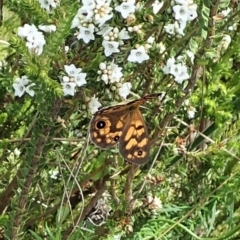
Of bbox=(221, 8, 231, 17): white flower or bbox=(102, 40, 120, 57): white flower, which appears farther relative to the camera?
bbox=(221, 8, 231, 17): white flower

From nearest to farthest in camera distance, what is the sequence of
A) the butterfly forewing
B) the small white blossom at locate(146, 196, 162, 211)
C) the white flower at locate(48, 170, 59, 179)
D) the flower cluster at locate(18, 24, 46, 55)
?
the flower cluster at locate(18, 24, 46, 55), the butterfly forewing, the small white blossom at locate(146, 196, 162, 211), the white flower at locate(48, 170, 59, 179)

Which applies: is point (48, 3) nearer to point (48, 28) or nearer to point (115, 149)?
point (48, 28)

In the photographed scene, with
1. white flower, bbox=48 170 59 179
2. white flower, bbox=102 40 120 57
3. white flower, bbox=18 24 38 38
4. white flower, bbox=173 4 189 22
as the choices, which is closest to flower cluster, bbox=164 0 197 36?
white flower, bbox=173 4 189 22

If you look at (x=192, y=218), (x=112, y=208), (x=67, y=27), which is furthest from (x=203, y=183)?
(x=67, y=27)

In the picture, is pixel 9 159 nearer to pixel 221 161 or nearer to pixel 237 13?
pixel 221 161

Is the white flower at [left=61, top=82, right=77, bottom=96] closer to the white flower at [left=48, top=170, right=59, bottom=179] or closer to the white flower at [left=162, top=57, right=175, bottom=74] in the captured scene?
the white flower at [left=162, top=57, right=175, bottom=74]
